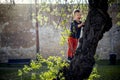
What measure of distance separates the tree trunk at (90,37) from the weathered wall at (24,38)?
601 inches

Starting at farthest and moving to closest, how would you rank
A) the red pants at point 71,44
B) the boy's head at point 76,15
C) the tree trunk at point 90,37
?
the red pants at point 71,44, the boy's head at point 76,15, the tree trunk at point 90,37

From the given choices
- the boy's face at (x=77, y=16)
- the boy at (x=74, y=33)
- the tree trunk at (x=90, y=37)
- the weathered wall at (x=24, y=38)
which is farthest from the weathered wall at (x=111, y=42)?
the tree trunk at (x=90, y=37)

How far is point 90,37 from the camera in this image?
17.4ft

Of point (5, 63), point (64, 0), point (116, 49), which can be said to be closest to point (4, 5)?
point (5, 63)

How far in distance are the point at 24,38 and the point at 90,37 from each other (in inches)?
627

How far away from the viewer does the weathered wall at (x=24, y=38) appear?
20.7m

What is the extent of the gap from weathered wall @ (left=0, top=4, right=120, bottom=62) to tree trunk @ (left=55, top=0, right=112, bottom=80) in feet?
50.1

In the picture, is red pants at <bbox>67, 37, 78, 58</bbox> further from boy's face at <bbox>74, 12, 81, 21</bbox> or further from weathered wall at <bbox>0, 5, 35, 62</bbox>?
weathered wall at <bbox>0, 5, 35, 62</bbox>

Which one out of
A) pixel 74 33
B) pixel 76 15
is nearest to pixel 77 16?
pixel 76 15

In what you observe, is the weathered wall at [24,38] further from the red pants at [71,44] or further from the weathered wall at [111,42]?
the red pants at [71,44]

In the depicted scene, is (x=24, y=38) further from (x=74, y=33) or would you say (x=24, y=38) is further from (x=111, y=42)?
(x=74, y=33)

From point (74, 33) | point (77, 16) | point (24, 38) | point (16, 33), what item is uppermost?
point (77, 16)

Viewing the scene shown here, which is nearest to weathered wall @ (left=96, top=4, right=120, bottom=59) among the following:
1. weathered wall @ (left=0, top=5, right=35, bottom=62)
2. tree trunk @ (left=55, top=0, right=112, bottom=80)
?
weathered wall @ (left=0, top=5, right=35, bottom=62)

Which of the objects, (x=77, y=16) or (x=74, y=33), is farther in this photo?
(x=74, y=33)
